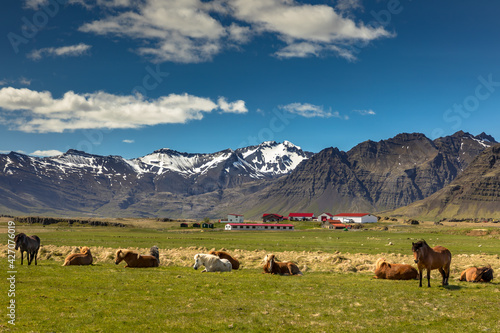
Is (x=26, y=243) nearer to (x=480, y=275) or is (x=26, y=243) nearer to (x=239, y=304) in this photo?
(x=239, y=304)

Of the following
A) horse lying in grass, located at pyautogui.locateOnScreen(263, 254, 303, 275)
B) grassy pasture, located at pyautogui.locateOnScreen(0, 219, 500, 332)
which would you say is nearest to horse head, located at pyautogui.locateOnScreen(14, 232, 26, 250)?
grassy pasture, located at pyautogui.locateOnScreen(0, 219, 500, 332)

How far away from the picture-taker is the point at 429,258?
24219mm

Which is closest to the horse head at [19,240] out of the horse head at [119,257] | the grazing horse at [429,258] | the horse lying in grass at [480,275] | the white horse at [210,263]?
the horse head at [119,257]

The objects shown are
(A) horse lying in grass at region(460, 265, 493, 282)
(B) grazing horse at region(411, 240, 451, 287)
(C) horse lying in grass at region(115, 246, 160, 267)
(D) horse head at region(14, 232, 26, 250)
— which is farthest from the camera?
(C) horse lying in grass at region(115, 246, 160, 267)

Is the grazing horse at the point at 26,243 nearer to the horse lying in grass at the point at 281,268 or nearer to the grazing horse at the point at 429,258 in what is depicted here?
the horse lying in grass at the point at 281,268

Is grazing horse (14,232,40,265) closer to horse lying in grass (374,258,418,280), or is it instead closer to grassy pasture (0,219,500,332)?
grassy pasture (0,219,500,332)

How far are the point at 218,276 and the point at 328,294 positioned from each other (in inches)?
356

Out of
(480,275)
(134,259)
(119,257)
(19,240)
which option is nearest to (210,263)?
(134,259)

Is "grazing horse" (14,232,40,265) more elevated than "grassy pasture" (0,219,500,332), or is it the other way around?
"grazing horse" (14,232,40,265)

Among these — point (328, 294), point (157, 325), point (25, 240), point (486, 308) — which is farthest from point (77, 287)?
point (486, 308)

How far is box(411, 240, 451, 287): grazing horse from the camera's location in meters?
23.7

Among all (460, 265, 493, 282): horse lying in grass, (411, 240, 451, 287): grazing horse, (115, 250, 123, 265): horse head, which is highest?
(411, 240, 451, 287): grazing horse

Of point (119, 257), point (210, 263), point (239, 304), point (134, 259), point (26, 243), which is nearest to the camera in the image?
point (239, 304)

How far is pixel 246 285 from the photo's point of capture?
79.2 feet
